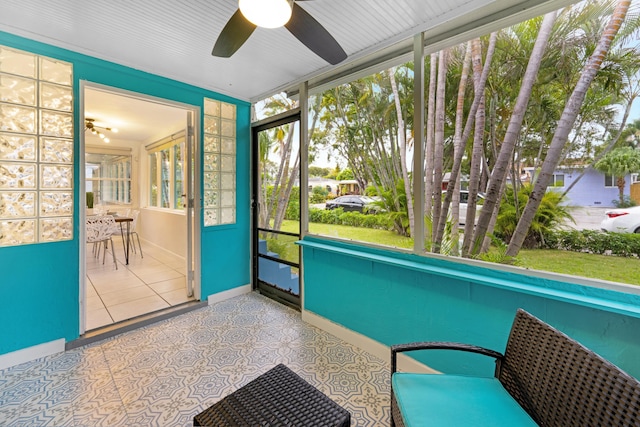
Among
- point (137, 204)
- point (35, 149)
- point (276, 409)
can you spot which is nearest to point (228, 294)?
point (35, 149)

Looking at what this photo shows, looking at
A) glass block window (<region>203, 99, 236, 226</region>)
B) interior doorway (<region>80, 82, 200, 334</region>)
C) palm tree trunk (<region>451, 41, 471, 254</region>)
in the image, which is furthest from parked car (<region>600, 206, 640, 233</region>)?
interior doorway (<region>80, 82, 200, 334</region>)

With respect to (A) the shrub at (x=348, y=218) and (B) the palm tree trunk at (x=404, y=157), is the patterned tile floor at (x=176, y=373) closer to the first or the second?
(A) the shrub at (x=348, y=218)

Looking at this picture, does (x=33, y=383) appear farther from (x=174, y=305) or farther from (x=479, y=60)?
(x=479, y=60)

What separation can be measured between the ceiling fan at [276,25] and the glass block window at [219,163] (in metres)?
1.66

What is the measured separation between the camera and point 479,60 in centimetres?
188

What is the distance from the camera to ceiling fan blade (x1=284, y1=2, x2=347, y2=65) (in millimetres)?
1371

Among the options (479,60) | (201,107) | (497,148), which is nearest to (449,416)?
(497,148)

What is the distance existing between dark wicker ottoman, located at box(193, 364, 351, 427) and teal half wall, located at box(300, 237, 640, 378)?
101 centimetres

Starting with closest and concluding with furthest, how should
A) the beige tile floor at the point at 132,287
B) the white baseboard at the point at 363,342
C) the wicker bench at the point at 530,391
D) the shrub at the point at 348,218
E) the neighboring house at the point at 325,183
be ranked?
the wicker bench at the point at 530,391 → the white baseboard at the point at 363,342 → the shrub at the point at 348,218 → the neighboring house at the point at 325,183 → the beige tile floor at the point at 132,287

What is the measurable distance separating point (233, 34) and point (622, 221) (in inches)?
86.6

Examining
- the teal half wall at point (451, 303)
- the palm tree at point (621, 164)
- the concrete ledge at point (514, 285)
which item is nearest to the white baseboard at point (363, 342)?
the teal half wall at point (451, 303)

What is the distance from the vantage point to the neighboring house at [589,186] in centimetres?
136

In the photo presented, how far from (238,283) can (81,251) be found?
1591 millimetres

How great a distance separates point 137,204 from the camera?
22.0ft
